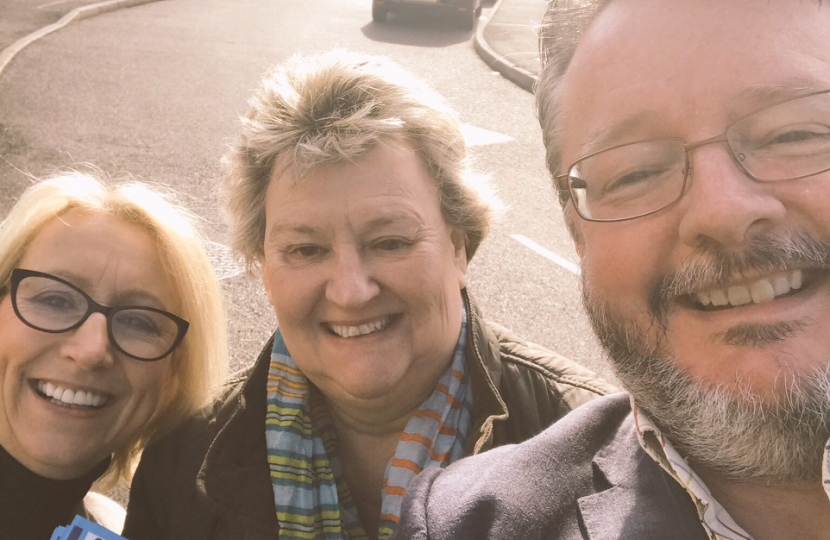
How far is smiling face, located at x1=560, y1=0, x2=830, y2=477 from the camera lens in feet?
4.04

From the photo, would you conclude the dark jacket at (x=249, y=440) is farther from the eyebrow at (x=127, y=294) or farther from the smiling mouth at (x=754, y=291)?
the smiling mouth at (x=754, y=291)

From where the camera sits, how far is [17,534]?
6.91ft

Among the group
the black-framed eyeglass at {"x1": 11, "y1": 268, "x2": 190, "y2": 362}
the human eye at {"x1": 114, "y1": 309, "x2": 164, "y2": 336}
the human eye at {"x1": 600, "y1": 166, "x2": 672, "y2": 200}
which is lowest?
the human eye at {"x1": 114, "y1": 309, "x2": 164, "y2": 336}

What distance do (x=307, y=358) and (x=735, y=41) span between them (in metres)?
1.42

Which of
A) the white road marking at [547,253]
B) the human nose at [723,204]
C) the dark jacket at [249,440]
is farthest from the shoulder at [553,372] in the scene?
the white road marking at [547,253]

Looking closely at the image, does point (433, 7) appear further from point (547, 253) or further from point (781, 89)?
point (781, 89)

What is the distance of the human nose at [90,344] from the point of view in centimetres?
214

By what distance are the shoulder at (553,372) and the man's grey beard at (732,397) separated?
64 centimetres

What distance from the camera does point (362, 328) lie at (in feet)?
6.78

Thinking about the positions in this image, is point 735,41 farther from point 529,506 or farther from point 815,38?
point 529,506

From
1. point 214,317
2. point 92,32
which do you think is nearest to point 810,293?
point 214,317

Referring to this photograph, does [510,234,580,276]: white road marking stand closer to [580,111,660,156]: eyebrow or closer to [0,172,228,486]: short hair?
[0,172,228,486]: short hair

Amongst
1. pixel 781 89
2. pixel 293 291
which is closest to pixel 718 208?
pixel 781 89

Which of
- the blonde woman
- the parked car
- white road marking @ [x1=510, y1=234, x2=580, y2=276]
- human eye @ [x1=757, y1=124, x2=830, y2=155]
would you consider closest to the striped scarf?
the blonde woman
